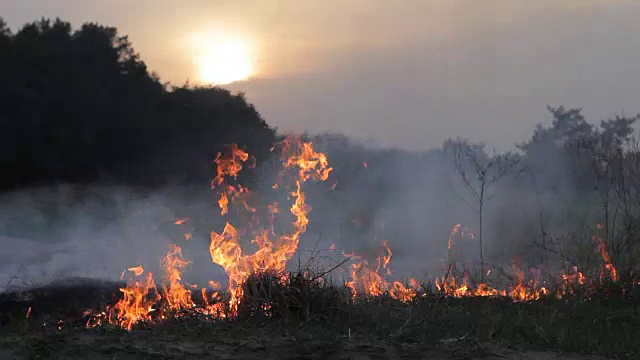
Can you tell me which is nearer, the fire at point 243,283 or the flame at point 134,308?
the fire at point 243,283

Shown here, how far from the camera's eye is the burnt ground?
6609mm

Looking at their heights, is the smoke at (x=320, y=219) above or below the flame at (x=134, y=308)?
above

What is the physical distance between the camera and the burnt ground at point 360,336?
6609 mm

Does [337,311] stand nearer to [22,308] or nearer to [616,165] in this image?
[22,308]

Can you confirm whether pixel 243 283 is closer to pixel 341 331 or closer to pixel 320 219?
pixel 341 331

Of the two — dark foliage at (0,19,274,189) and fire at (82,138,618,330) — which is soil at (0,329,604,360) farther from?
dark foliage at (0,19,274,189)

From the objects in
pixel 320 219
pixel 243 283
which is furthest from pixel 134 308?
pixel 320 219

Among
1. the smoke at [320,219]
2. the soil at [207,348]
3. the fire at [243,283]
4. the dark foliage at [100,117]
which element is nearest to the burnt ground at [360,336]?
the soil at [207,348]

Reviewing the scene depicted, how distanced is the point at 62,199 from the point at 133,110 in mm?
3854

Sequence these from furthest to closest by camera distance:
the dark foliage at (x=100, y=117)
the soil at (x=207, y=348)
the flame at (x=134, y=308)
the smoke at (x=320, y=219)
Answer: the dark foliage at (x=100, y=117) → the smoke at (x=320, y=219) → the flame at (x=134, y=308) → the soil at (x=207, y=348)

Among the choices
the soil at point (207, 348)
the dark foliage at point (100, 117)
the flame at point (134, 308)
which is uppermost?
the dark foliage at point (100, 117)

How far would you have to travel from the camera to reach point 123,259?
17.5 meters

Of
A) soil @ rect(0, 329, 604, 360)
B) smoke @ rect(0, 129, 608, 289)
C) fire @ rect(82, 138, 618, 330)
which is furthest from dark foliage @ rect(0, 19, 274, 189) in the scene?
soil @ rect(0, 329, 604, 360)

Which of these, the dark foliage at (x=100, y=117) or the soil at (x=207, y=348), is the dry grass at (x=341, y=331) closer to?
the soil at (x=207, y=348)
